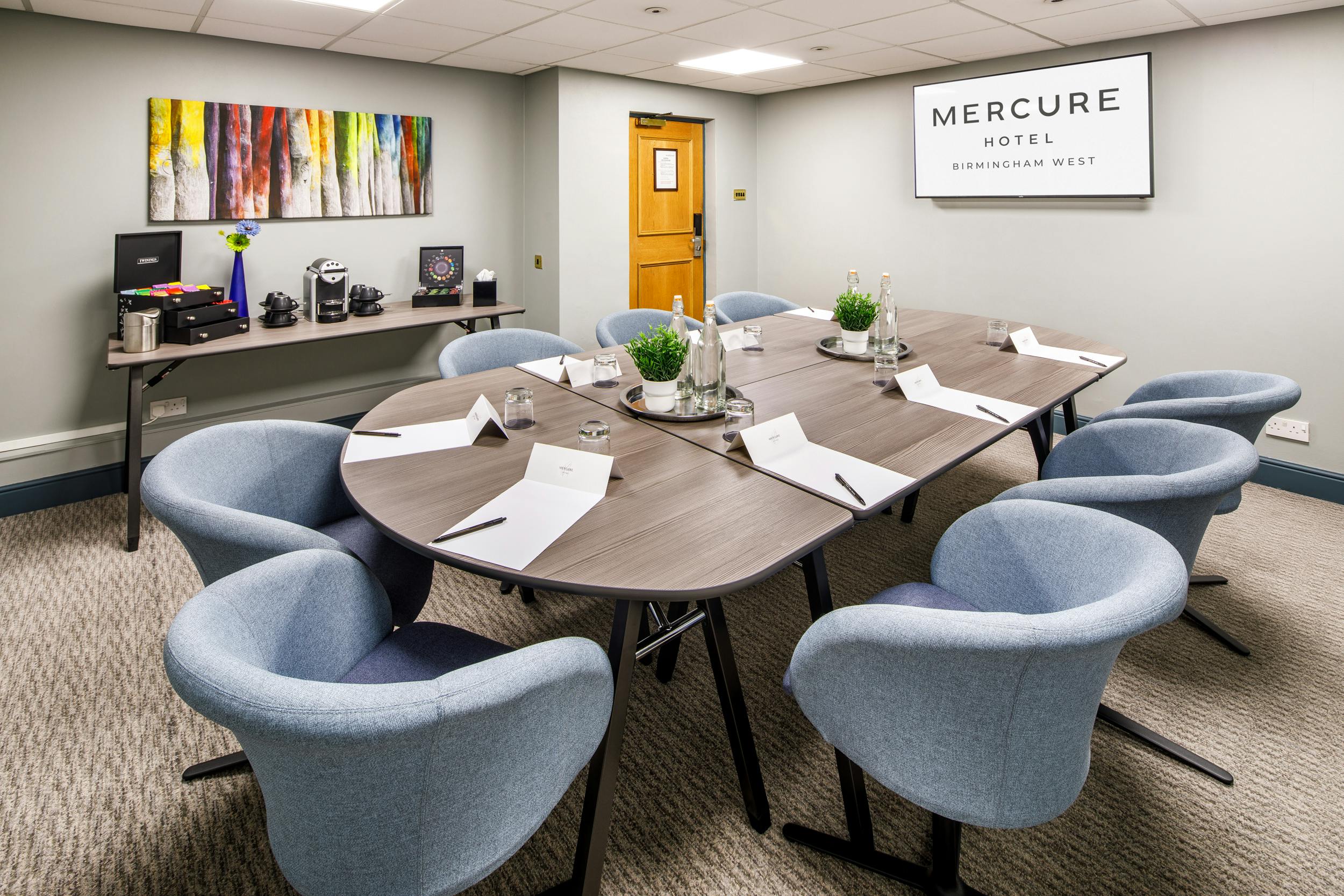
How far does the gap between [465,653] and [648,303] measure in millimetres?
4511

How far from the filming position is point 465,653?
4.94ft

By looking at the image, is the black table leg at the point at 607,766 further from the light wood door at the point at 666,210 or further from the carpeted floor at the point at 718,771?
the light wood door at the point at 666,210

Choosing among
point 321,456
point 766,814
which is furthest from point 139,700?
point 766,814

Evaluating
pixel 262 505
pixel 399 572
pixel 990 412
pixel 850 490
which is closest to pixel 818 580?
pixel 850 490

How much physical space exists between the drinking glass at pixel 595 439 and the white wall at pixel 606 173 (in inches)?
130

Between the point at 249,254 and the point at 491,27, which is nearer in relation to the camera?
the point at 491,27

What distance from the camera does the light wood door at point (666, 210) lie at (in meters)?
5.44

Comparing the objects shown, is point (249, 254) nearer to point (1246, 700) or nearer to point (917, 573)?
point (917, 573)

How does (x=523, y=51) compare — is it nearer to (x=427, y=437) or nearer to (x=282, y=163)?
Answer: (x=282, y=163)

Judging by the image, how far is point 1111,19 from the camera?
3484 millimetres

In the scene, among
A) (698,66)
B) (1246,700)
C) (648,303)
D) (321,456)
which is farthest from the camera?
(648,303)

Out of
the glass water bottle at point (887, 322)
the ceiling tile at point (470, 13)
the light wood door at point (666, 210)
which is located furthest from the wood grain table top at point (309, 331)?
the glass water bottle at point (887, 322)

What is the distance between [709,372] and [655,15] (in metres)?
2.17

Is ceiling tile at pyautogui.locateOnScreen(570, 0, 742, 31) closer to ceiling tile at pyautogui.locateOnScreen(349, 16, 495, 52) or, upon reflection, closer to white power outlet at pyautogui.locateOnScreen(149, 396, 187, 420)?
ceiling tile at pyautogui.locateOnScreen(349, 16, 495, 52)
